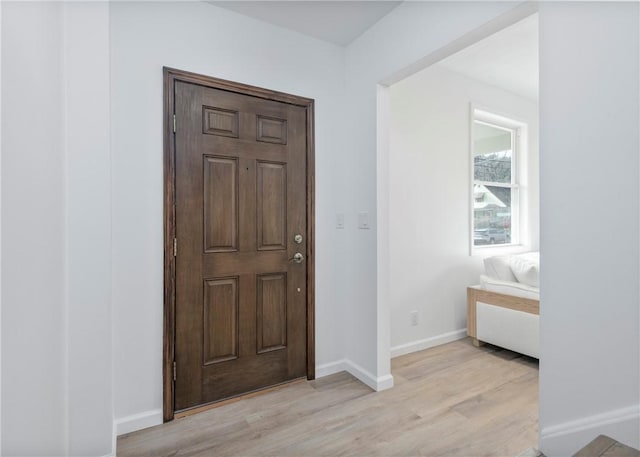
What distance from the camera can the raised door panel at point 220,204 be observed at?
6.85ft

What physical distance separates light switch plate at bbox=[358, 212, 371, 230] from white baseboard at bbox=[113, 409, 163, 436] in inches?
66.2

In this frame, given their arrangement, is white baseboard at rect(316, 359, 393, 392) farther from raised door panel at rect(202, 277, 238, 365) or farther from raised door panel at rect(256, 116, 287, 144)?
raised door panel at rect(256, 116, 287, 144)

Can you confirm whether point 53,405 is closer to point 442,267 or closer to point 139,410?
point 139,410

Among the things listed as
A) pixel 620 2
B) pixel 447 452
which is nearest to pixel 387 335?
pixel 447 452

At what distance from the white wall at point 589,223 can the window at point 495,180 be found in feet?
6.86

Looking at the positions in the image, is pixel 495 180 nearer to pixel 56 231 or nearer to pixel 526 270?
pixel 526 270

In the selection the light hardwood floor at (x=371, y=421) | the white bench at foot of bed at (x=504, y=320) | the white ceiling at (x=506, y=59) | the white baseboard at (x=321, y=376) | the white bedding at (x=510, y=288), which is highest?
the white ceiling at (x=506, y=59)

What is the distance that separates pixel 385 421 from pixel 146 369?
1.39m

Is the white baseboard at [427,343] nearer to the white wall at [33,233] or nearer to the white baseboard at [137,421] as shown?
the white baseboard at [137,421]

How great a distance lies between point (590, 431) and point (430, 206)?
2.06m

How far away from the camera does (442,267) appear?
10.4 feet

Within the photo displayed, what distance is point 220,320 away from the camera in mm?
2145

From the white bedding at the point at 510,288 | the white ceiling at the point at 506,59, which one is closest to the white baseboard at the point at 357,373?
the white bedding at the point at 510,288

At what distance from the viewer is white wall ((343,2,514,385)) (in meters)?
2.02
